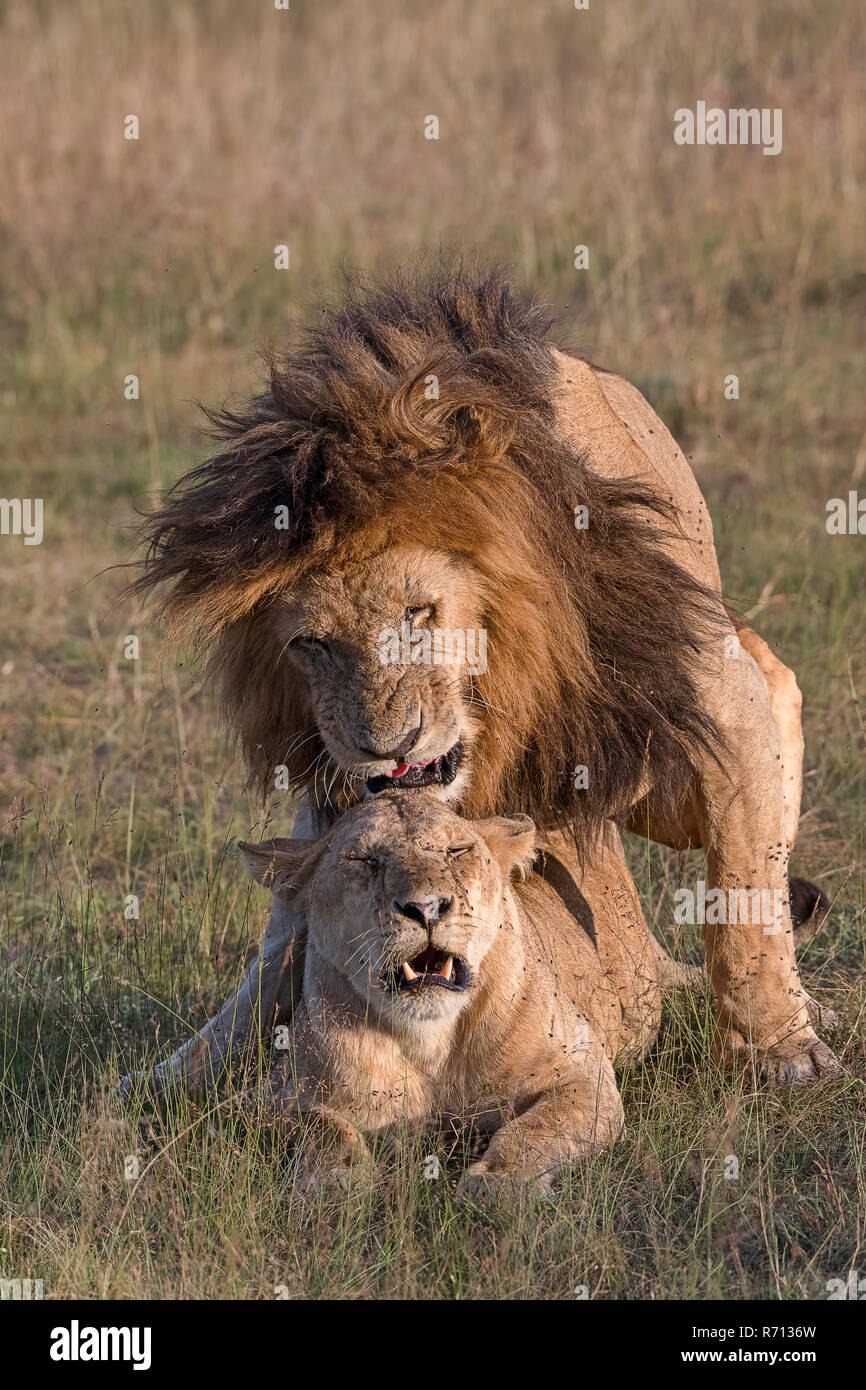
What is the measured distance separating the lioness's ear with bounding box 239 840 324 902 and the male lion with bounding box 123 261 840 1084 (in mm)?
155

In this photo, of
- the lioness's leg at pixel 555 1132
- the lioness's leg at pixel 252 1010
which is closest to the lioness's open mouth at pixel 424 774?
the lioness's leg at pixel 252 1010

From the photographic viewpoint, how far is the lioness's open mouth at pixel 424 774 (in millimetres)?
3844

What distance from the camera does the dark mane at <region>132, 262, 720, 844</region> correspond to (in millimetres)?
3717

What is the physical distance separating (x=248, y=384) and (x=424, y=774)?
6416 mm

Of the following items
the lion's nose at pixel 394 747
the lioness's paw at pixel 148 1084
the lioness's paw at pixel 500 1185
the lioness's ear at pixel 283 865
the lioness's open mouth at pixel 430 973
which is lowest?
the lioness's paw at pixel 500 1185

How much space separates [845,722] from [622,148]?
5.94 metres

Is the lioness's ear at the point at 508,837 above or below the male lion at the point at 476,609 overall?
below

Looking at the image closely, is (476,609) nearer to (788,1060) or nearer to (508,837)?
(508,837)

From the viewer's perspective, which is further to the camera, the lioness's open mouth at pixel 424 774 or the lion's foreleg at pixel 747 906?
the lion's foreleg at pixel 747 906

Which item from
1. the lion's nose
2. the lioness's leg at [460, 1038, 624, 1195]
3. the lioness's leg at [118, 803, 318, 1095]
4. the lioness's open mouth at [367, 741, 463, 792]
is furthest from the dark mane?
the lioness's leg at [460, 1038, 624, 1195]

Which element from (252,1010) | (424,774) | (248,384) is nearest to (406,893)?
(424,774)

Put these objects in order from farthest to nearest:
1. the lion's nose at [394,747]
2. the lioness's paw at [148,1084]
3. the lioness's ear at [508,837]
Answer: the lioness's paw at [148,1084] < the lioness's ear at [508,837] < the lion's nose at [394,747]

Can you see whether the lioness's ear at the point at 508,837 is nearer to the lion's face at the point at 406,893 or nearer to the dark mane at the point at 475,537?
the lion's face at the point at 406,893

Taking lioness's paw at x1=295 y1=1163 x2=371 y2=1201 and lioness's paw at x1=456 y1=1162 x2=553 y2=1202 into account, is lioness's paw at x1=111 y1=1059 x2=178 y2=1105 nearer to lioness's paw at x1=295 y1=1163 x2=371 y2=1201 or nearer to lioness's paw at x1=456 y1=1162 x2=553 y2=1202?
lioness's paw at x1=295 y1=1163 x2=371 y2=1201
